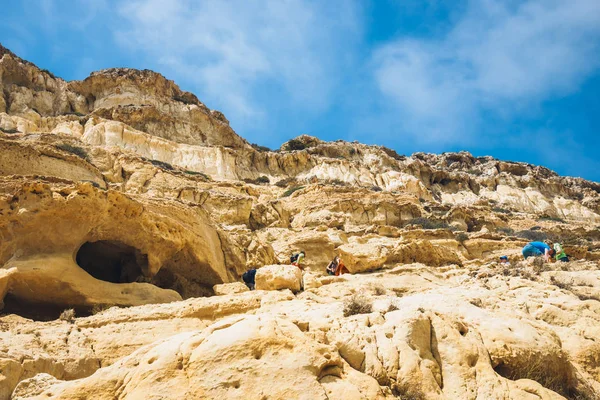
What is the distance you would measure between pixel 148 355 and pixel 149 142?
38.6 m

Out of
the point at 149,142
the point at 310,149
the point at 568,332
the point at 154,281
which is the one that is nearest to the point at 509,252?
the point at 568,332

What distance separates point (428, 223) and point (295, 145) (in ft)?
119

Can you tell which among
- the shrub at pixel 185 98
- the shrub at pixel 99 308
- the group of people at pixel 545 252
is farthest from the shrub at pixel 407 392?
the shrub at pixel 185 98

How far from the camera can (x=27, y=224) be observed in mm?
8250

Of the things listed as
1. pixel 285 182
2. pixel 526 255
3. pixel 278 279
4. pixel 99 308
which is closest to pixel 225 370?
pixel 278 279

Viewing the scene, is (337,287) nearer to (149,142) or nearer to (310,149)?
(149,142)

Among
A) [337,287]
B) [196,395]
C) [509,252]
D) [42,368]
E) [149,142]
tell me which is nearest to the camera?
[196,395]

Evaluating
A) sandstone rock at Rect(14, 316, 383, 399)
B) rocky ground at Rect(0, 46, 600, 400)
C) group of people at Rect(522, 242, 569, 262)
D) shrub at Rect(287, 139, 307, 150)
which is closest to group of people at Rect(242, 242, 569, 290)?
group of people at Rect(522, 242, 569, 262)

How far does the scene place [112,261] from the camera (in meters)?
10.8

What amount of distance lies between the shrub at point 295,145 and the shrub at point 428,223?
34.1 m

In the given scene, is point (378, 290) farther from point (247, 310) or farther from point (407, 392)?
point (407, 392)

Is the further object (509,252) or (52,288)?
(509,252)

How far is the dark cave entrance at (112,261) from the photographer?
10219 millimetres

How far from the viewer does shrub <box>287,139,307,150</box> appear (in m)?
61.5
